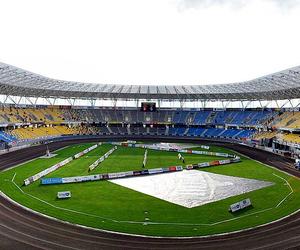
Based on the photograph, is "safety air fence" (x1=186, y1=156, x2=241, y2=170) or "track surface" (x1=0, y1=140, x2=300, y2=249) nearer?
"track surface" (x1=0, y1=140, x2=300, y2=249)

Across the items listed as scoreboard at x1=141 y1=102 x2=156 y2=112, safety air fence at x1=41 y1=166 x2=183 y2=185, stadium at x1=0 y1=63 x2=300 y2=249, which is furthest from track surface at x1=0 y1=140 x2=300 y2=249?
scoreboard at x1=141 y1=102 x2=156 y2=112

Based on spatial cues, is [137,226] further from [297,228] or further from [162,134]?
[162,134]

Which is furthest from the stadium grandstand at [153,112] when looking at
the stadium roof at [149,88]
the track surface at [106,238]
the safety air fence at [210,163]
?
the track surface at [106,238]

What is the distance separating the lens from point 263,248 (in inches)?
905

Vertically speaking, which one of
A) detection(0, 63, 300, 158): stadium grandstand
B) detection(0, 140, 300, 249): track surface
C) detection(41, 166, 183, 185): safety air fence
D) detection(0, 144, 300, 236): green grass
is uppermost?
detection(0, 63, 300, 158): stadium grandstand

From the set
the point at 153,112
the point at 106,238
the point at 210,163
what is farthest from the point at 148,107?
the point at 106,238

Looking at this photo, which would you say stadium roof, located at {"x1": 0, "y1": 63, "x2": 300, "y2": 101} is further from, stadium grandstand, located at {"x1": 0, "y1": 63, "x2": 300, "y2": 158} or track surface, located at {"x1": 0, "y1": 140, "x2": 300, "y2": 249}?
track surface, located at {"x1": 0, "y1": 140, "x2": 300, "y2": 249}

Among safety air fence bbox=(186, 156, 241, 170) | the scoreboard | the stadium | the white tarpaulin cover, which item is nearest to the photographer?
the stadium

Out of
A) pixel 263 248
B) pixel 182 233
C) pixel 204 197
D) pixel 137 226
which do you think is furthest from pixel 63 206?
pixel 263 248

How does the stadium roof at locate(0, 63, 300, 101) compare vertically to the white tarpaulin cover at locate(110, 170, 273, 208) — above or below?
above

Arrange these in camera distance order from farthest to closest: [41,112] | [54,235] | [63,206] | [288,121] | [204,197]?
[41,112], [288,121], [204,197], [63,206], [54,235]

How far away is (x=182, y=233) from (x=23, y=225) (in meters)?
13.3

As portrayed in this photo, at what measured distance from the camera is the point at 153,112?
11906cm

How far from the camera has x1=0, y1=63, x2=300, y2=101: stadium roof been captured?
64562 millimetres
